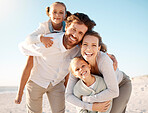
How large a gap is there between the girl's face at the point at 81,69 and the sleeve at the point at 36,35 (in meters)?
0.82

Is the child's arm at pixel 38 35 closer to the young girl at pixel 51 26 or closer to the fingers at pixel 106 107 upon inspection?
the young girl at pixel 51 26

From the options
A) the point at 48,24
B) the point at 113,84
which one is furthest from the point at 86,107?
the point at 48,24

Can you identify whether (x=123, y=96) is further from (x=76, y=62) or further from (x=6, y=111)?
(x=6, y=111)

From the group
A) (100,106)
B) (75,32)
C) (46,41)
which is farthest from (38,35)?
(100,106)

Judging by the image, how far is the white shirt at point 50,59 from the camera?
282 cm

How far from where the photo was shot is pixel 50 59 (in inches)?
115

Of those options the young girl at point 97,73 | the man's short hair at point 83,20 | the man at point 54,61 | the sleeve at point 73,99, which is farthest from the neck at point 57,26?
the sleeve at point 73,99

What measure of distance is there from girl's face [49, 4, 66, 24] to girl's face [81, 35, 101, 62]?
84 centimetres

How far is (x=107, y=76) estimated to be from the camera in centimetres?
234

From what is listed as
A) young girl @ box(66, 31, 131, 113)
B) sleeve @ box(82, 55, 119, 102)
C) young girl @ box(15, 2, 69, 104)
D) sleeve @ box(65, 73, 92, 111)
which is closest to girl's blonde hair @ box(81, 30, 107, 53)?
young girl @ box(66, 31, 131, 113)

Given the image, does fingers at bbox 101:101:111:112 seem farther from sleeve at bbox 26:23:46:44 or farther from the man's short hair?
sleeve at bbox 26:23:46:44

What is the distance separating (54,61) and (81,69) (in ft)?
2.25

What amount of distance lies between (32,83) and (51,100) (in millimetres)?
473

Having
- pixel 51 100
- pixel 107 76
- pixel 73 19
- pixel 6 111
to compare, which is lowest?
pixel 6 111
